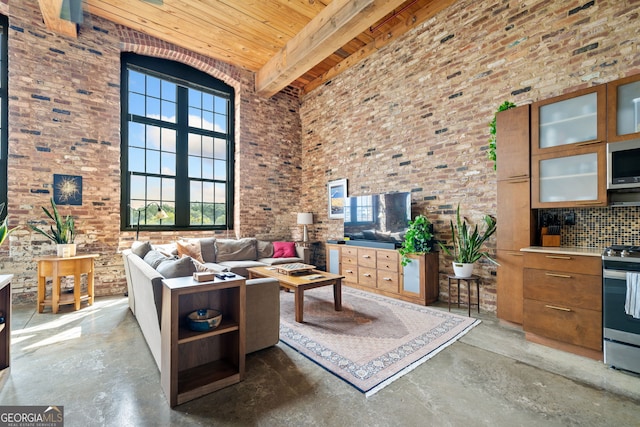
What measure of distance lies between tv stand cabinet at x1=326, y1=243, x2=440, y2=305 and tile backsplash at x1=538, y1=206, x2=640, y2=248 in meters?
1.50

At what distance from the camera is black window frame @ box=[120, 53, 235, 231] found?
15.7 feet

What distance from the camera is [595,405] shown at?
1771 millimetres

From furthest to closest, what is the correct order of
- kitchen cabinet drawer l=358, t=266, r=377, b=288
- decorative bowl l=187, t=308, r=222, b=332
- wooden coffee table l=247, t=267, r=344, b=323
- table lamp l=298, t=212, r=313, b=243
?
table lamp l=298, t=212, r=313, b=243, kitchen cabinet drawer l=358, t=266, r=377, b=288, wooden coffee table l=247, t=267, r=344, b=323, decorative bowl l=187, t=308, r=222, b=332

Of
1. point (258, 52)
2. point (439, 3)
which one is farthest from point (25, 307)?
point (439, 3)

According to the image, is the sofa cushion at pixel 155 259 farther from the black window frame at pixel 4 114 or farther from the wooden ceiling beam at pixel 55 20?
the wooden ceiling beam at pixel 55 20

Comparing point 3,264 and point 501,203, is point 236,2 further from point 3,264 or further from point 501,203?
point 3,264

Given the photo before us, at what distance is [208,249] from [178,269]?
3.03 meters

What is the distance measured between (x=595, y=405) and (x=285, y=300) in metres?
3.22

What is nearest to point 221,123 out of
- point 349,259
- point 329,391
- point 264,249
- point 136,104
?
point 136,104

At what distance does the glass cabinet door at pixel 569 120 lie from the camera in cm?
253

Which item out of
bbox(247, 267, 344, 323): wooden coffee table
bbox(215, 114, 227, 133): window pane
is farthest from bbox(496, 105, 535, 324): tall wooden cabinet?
bbox(215, 114, 227, 133): window pane

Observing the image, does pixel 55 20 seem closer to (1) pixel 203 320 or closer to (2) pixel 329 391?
(1) pixel 203 320

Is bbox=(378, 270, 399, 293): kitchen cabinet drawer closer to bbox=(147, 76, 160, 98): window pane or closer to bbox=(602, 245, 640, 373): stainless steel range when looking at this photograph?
bbox=(602, 245, 640, 373): stainless steel range

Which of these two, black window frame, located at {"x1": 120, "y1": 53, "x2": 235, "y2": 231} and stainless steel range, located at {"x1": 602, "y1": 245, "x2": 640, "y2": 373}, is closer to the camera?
stainless steel range, located at {"x1": 602, "y1": 245, "x2": 640, "y2": 373}
